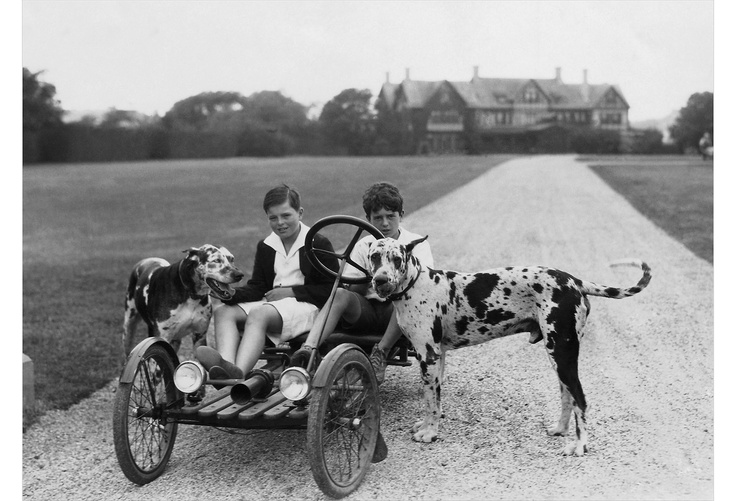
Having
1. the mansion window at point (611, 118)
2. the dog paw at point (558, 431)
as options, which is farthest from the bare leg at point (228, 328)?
the mansion window at point (611, 118)

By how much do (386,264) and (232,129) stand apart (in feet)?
45.2

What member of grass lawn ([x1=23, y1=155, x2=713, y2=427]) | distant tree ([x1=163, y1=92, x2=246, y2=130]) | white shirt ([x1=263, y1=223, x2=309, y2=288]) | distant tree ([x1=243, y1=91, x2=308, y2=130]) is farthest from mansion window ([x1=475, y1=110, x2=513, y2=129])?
white shirt ([x1=263, y1=223, x2=309, y2=288])

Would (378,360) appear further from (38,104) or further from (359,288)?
(38,104)

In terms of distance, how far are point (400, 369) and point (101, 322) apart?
4.26m

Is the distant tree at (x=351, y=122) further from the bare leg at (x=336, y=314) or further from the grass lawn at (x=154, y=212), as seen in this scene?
the bare leg at (x=336, y=314)

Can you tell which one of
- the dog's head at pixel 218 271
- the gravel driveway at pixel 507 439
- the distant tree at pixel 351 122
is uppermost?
the distant tree at pixel 351 122

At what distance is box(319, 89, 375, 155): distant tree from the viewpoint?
13.5 metres

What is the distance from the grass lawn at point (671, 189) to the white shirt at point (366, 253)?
26.0ft

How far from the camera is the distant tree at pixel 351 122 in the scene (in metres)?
13.5

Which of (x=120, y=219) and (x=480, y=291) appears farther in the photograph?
(x=120, y=219)

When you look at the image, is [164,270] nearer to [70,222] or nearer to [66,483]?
[66,483]

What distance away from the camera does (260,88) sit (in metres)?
15.7

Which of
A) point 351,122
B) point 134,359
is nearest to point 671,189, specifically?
point 351,122

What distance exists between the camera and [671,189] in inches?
762
